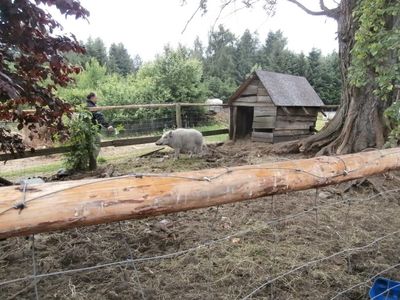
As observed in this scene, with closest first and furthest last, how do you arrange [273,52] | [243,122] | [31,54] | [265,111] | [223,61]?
1. [31,54]
2. [265,111]
3. [243,122]
4. [273,52]
5. [223,61]

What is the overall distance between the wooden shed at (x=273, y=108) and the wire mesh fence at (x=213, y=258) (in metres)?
5.07

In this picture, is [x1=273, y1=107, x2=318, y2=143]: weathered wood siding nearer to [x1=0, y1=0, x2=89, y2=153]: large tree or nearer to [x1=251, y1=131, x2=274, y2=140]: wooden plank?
[x1=251, y1=131, x2=274, y2=140]: wooden plank

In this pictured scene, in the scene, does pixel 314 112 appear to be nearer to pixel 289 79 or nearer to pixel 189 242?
pixel 289 79

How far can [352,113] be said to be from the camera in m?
6.32

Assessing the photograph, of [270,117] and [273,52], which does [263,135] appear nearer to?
[270,117]

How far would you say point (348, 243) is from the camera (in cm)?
341

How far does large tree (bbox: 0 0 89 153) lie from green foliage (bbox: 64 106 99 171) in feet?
8.86

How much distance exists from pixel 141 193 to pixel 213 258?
1.67 m

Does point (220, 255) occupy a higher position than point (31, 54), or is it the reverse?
point (31, 54)

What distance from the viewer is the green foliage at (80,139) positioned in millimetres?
6270

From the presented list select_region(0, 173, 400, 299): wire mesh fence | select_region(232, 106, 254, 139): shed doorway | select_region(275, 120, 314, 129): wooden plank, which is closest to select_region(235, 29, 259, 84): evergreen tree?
select_region(232, 106, 254, 139): shed doorway

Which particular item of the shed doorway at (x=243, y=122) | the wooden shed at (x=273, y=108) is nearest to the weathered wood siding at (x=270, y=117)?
the wooden shed at (x=273, y=108)

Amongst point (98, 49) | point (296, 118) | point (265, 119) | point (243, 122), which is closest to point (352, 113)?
point (265, 119)

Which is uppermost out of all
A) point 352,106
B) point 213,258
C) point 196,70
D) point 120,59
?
point 120,59
